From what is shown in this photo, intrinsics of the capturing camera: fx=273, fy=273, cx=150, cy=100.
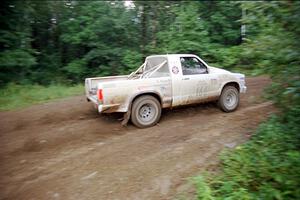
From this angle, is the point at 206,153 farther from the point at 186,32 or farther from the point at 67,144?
the point at 186,32

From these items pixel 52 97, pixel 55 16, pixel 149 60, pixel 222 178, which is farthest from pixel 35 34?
pixel 222 178

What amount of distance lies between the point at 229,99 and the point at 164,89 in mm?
2227

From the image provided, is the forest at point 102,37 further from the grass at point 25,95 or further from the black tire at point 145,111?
the black tire at point 145,111

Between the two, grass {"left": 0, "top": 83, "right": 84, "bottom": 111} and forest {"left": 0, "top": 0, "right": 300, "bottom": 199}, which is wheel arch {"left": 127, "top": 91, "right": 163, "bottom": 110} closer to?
forest {"left": 0, "top": 0, "right": 300, "bottom": 199}

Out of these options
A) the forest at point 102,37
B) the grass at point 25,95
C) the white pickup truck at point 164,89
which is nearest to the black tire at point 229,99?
the white pickup truck at point 164,89

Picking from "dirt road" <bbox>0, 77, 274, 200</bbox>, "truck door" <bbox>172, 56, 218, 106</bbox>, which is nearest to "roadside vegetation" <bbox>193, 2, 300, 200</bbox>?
"dirt road" <bbox>0, 77, 274, 200</bbox>

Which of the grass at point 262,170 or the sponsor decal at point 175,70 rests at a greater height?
the sponsor decal at point 175,70

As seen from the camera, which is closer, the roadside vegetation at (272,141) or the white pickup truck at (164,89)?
the roadside vegetation at (272,141)

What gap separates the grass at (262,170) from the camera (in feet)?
13.0

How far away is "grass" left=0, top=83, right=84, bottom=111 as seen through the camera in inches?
374

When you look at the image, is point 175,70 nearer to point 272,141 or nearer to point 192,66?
point 192,66

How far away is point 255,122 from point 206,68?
6.61 feet

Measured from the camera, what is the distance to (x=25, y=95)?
34.6 feet

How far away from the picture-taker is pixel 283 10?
3607mm
